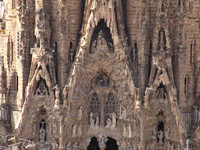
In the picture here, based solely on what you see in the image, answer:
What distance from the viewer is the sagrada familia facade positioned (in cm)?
2814

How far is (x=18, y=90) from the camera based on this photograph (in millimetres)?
29625

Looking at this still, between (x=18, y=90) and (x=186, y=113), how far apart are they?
394 inches

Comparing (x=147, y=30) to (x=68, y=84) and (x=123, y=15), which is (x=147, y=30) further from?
(x=68, y=84)

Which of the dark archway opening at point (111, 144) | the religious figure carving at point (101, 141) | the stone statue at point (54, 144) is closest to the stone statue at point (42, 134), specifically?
the stone statue at point (54, 144)

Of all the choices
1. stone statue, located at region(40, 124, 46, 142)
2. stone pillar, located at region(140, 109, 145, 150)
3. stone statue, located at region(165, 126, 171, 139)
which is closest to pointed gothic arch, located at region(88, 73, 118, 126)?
stone pillar, located at region(140, 109, 145, 150)

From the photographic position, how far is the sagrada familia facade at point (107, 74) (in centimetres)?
2814

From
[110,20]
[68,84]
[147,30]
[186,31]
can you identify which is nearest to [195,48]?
[186,31]

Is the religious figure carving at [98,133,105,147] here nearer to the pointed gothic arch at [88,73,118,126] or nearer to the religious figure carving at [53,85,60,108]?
the pointed gothic arch at [88,73,118,126]

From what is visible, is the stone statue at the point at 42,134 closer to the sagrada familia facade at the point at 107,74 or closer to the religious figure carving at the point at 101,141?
the sagrada familia facade at the point at 107,74

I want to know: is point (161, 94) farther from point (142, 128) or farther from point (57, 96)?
point (57, 96)

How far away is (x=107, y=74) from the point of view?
28.6 metres

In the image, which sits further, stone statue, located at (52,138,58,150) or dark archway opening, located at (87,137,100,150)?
dark archway opening, located at (87,137,100,150)

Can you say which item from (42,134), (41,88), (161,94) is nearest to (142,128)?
(161,94)

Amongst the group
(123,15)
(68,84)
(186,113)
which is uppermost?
(123,15)
